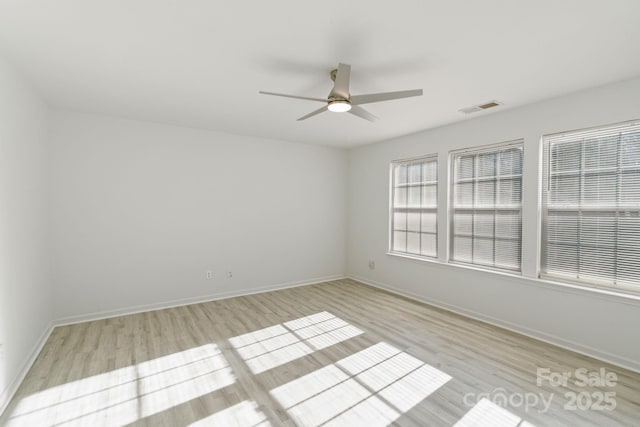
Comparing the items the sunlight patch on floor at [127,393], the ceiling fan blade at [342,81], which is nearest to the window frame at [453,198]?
the ceiling fan blade at [342,81]

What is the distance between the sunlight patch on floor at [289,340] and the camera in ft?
9.03

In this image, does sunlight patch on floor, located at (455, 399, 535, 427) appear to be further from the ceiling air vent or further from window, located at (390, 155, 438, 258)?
the ceiling air vent

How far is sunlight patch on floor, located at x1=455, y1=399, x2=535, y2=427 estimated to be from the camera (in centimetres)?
191

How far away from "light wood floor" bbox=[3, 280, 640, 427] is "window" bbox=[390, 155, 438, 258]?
1254 mm

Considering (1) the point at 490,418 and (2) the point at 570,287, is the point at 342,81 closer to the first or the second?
(1) the point at 490,418

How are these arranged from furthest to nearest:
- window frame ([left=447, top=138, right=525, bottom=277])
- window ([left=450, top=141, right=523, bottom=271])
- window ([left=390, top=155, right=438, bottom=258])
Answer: window ([left=390, top=155, right=438, bottom=258]), window ([left=450, top=141, right=523, bottom=271]), window frame ([left=447, top=138, right=525, bottom=277])

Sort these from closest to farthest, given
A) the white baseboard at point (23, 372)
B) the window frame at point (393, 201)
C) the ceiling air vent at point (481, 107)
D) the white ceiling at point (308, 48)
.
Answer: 1. the white ceiling at point (308, 48)
2. the white baseboard at point (23, 372)
3. the ceiling air vent at point (481, 107)
4. the window frame at point (393, 201)

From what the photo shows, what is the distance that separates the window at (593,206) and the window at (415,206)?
1.45 metres

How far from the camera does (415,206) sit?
4750mm

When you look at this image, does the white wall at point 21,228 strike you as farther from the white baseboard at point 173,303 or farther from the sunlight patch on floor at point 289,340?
the sunlight patch on floor at point 289,340

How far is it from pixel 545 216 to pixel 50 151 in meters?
5.81

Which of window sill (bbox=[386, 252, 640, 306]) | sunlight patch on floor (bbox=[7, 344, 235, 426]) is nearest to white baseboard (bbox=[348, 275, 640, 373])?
window sill (bbox=[386, 252, 640, 306])

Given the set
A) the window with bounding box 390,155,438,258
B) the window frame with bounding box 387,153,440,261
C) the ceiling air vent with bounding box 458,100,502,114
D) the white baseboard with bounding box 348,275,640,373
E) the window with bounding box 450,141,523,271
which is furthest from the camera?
the window with bounding box 390,155,438,258

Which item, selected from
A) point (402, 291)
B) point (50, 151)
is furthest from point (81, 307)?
point (402, 291)
